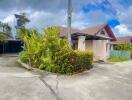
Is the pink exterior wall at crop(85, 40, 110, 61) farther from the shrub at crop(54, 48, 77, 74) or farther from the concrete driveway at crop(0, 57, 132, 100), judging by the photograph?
the concrete driveway at crop(0, 57, 132, 100)

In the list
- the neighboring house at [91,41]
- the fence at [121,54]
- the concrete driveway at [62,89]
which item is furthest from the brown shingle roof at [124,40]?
the concrete driveway at [62,89]

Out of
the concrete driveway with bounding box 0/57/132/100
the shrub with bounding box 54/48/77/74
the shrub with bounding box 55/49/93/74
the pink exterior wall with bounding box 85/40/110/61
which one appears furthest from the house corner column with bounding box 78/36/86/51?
the concrete driveway with bounding box 0/57/132/100

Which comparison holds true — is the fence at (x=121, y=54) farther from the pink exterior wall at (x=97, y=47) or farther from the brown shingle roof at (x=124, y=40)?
the brown shingle roof at (x=124, y=40)

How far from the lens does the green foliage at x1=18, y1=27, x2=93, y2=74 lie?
1568cm

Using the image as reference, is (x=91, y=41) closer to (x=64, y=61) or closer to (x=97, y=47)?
(x=97, y=47)

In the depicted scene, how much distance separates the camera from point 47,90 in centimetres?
1088

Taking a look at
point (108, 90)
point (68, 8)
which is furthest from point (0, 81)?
point (68, 8)

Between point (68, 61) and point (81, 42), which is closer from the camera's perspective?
point (68, 61)

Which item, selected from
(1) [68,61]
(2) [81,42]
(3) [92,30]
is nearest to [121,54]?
(3) [92,30]

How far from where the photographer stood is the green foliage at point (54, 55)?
1568cm

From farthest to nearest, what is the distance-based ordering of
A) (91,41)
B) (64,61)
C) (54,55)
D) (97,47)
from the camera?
(97,47)
(91,41)
(54,55)
(64,61)

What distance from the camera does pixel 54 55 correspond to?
1594 centimetres

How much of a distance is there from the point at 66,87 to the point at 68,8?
822 cm

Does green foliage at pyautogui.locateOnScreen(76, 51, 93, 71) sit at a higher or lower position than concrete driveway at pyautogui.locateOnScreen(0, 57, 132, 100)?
higher
